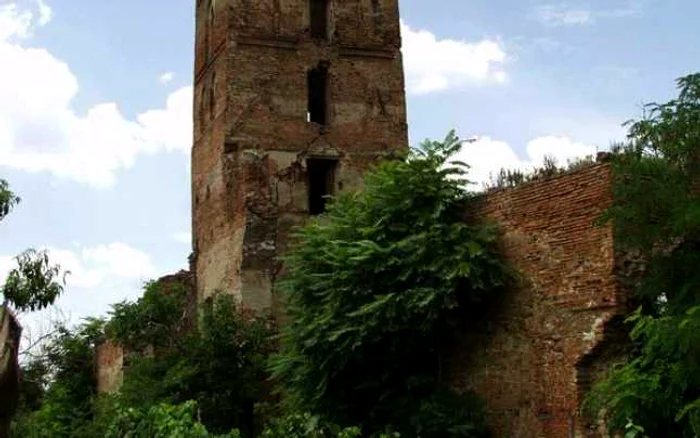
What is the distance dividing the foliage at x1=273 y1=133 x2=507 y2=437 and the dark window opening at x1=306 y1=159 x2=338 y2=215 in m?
5.64

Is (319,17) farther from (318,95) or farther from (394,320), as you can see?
(394,320)

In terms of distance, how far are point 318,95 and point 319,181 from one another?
5.67 feet

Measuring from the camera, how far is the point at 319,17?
20.9m

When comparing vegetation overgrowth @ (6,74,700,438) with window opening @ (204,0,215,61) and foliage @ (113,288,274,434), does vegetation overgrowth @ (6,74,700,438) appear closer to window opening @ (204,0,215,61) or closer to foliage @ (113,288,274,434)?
foliage @ (113,288,274,434)

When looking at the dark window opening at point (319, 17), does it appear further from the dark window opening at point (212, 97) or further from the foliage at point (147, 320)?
the foliage at point (147, 320)

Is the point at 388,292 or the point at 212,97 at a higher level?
the point at 212,97

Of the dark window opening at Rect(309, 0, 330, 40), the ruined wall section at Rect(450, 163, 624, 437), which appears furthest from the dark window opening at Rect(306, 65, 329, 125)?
the ruined wall section at Rect(450, 163, 624, 437)

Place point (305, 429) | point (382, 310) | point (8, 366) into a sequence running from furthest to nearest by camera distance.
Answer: point (382, 310), point (305, 429), point (8, 366)

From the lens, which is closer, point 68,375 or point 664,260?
point 664,260

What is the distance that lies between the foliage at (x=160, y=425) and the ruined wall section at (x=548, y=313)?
3.40m

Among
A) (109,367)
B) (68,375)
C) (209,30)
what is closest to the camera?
(209,30)

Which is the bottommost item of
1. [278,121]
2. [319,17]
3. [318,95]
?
[278,121]

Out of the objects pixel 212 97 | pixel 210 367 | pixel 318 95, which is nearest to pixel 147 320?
pixel 210 367

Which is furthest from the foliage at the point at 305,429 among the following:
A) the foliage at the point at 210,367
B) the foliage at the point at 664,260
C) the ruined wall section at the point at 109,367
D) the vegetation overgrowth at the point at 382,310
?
the ruined wall section at the point at 109,367
